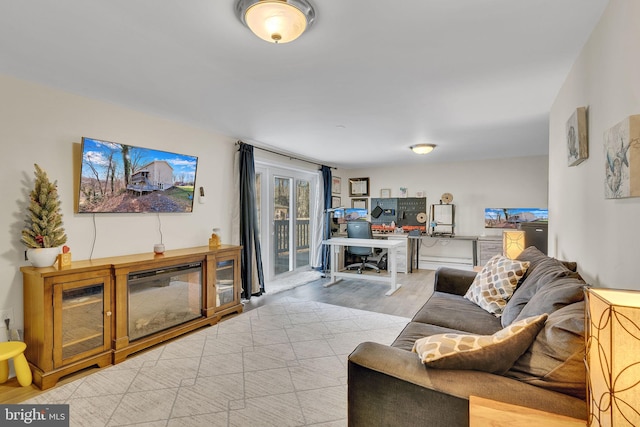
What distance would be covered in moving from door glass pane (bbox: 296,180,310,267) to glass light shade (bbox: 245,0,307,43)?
4.42 m

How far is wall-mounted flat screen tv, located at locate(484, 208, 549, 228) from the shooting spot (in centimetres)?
559

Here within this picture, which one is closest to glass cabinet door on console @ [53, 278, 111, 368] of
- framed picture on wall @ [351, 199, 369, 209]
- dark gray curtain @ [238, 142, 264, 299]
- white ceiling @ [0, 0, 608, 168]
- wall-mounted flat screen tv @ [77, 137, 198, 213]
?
wall-mounted flat screen tv @ [77, 137, 198, 213]

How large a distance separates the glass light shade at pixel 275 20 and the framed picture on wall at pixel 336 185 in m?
5.25

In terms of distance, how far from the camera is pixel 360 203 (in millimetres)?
7246

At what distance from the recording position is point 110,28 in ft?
5.55

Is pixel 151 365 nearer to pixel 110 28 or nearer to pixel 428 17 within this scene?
pixel 110 28

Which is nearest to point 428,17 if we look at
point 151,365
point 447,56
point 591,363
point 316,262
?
point 447,56

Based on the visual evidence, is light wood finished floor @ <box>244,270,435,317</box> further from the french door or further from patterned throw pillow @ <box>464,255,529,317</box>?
patterned throw pillow @ <box>464,255,529,317</box>

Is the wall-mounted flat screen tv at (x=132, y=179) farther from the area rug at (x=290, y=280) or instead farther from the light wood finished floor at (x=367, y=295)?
the area rug at (x=290, y=280)

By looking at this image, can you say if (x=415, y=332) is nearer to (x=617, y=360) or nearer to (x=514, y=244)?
(x=617, y=360)

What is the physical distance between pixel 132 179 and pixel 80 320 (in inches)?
51.6

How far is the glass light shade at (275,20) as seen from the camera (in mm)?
1436

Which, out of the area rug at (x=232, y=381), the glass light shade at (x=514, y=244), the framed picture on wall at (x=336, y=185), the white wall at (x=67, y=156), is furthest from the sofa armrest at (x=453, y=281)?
the framed picture on wall at (x=336, y=185)

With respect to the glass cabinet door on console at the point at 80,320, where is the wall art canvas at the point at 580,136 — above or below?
above
